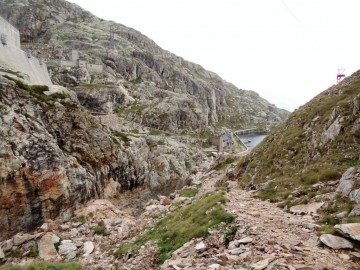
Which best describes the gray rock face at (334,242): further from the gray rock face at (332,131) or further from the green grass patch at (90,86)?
the green grass patch at (90,86)

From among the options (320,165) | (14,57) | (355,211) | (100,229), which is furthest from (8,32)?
(355,211)

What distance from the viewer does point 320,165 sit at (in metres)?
17.6

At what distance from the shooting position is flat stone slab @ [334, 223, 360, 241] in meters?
9.03

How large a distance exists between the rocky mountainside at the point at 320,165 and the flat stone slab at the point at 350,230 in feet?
2.47

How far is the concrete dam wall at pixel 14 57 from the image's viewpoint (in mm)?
45366

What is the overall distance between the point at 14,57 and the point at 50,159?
105 ft

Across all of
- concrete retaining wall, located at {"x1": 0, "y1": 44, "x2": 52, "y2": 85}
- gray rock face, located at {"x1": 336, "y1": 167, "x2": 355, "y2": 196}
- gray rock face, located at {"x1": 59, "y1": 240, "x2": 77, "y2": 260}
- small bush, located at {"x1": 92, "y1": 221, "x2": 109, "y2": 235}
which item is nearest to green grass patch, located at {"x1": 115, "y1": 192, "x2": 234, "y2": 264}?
gray rock face, located at {"x1": 59, "y1": 240, "x2": 77, "y2": 260}

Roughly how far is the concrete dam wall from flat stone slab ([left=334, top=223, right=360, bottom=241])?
46277 mm

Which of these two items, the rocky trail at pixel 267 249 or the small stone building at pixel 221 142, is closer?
the rocky trail at pixel 267 249

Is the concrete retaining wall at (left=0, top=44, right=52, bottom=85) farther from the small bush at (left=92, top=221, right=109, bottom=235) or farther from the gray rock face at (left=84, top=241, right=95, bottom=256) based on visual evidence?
the gray rock face at (left=84, top=241, right=95, bottom=256)

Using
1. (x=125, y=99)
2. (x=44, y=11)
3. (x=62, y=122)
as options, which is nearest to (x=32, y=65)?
(x=62, y=122)

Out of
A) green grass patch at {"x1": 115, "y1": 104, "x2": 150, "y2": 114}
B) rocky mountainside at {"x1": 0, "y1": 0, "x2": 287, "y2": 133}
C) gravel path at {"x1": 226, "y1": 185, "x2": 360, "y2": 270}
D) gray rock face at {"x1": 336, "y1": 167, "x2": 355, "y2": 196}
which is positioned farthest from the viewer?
rocky mountainside at {"x1": 0, "y1": 0, "x2": 287, "y2": 133}

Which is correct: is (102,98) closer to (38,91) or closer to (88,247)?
(38,91)

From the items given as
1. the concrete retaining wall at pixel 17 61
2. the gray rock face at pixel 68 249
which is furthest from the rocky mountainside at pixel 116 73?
the gray rock face at pixel 68 249
